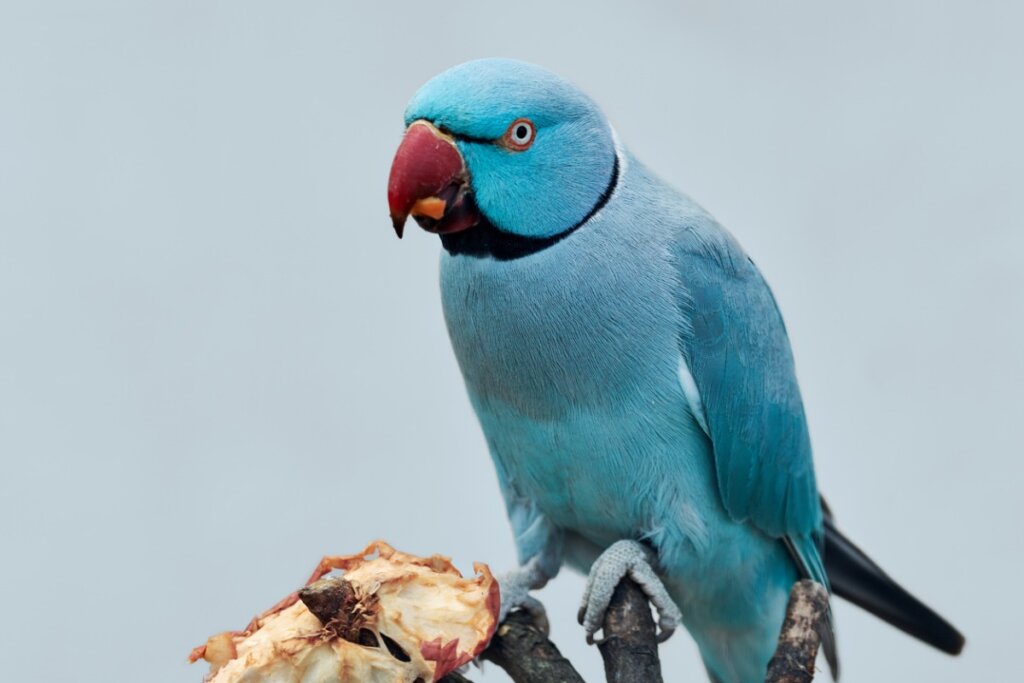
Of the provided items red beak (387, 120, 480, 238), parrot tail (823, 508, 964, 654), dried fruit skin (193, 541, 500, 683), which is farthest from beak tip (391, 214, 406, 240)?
parrot tail (823, 508, 964, 654)

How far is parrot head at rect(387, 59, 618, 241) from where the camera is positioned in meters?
1.41

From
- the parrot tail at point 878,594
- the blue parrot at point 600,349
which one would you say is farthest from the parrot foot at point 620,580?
the parrot tail at point 878,594

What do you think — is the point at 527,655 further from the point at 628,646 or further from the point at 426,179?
the point at 426,179

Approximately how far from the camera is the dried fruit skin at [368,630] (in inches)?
48.4

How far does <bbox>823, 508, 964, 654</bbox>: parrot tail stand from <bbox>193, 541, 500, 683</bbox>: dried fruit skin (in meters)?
0.77

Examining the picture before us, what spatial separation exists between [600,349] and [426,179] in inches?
12.5

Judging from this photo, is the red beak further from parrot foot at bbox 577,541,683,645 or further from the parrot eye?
parrot foot at bbox 577,541,683,645

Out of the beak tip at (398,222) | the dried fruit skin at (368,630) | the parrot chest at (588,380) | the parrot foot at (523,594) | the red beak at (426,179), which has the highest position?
the red beak at (426,179)

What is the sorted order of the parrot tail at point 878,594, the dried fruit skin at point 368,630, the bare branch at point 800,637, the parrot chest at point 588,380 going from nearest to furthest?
the dried fruit skin at point 368,630 → the bare branch at point 800,637 → the parrot chest at point 588,380 → the parrot tail at point 878,594

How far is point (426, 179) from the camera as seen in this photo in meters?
1.40

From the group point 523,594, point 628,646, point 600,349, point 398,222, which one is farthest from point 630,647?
point 398,222

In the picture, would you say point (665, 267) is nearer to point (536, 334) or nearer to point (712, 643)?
point (536, 334)

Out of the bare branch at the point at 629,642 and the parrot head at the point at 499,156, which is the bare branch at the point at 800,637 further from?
the parrot head at the point at 499,156

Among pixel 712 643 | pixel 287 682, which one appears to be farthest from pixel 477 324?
pixel 712 643
